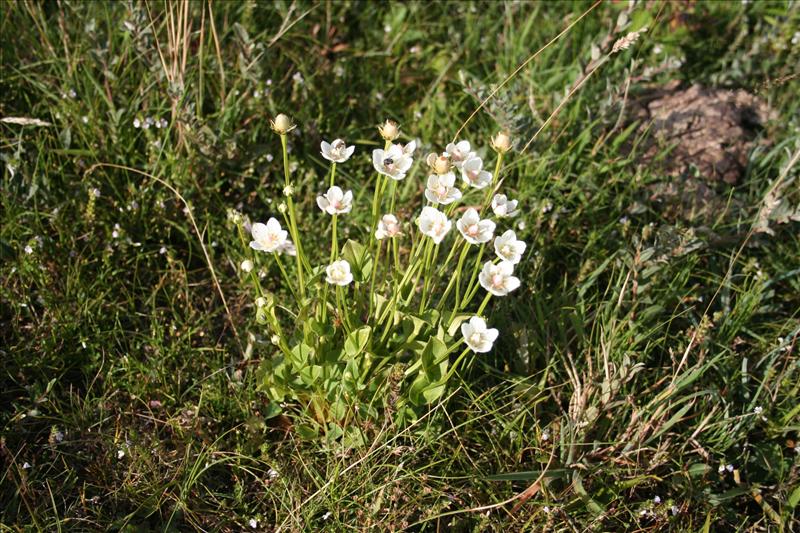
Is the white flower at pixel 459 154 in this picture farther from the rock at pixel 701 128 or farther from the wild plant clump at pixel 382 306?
the rock at pixel 701 128

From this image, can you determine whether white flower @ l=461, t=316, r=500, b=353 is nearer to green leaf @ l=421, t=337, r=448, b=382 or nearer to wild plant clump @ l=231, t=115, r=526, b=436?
wild plant clump @ l=231, t=115, r=526, b=436

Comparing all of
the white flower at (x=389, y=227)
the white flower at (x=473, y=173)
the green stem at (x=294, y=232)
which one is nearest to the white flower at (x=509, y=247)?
the white flower at (x=473, y=173)

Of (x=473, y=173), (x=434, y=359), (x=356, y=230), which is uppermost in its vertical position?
(x=473, y=173)

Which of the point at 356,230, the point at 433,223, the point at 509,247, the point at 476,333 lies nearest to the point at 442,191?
the point at 433,223

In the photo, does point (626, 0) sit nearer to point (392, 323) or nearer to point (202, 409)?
point (392, 323)

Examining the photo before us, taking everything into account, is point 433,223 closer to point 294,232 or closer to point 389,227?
point 389,227

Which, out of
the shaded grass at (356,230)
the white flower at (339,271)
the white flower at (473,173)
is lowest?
the shaded grass at (356,230)
